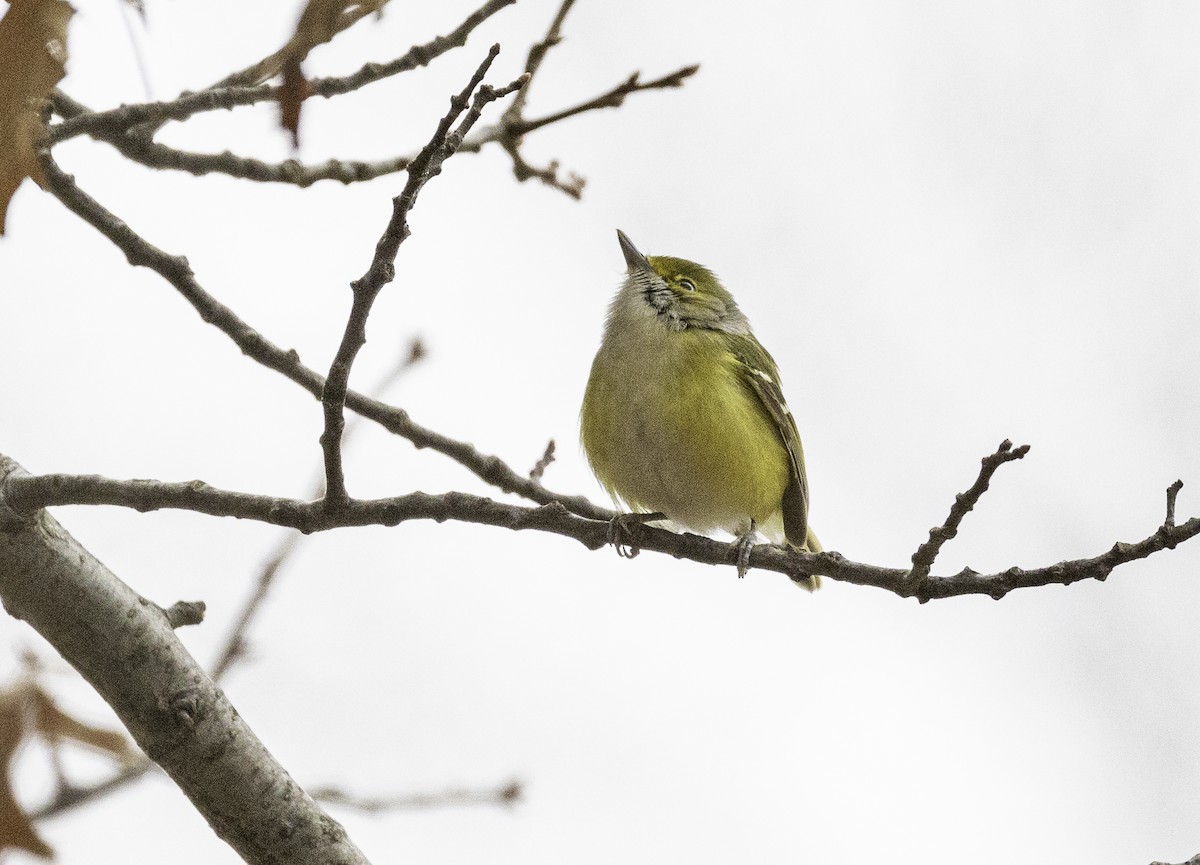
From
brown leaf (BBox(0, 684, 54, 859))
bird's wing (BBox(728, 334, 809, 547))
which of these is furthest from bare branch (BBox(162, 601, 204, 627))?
bird's wing (BBox(728, 334, 809, 547))

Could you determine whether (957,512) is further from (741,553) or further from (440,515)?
(440,515)

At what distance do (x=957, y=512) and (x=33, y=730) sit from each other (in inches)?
81.4

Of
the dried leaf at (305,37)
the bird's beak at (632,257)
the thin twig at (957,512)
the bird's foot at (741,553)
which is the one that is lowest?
the thin twig at (957,512)

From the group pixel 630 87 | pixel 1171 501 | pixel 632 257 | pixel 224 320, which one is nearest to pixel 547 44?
pixel 630 87

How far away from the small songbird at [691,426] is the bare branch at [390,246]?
2.19 m

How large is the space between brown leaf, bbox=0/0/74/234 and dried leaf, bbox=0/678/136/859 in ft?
3.72

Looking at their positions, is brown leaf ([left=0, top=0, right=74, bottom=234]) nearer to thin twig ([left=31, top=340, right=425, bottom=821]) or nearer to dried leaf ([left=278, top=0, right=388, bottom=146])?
dried leaf ([left=278, top=0, right=388, bottom=146])

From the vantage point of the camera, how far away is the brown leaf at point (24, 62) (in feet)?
5.67

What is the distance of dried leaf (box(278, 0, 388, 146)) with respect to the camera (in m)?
1.95

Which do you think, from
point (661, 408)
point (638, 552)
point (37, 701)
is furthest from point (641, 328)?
point (37, 701)

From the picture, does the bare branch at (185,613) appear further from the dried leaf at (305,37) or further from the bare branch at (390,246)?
the dried leaf at (305,37)

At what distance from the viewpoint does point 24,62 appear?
1.74 m

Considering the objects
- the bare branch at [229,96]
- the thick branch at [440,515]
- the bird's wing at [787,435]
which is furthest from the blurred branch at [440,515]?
the bird's wing at [787,435]

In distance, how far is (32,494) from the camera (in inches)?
109
